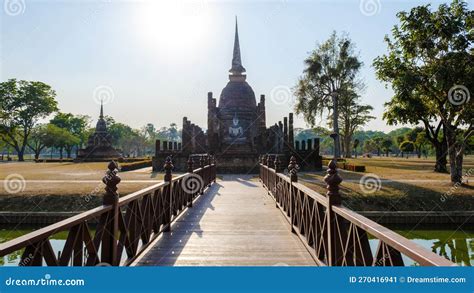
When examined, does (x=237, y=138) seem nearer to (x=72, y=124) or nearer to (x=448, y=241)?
(x=448, y=241)

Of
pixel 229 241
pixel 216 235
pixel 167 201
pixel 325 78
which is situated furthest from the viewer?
pixel 325 78

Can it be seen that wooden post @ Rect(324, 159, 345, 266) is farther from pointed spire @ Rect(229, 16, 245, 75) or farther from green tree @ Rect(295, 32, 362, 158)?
pointed spire @ Rect(229, 16, 245, 75)

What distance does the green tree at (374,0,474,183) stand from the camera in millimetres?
13688

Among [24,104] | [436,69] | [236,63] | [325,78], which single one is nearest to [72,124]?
[24,104]

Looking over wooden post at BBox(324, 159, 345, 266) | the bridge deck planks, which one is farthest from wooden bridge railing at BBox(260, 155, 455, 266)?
the bridge deck planks

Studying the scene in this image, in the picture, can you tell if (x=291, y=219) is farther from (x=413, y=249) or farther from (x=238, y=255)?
(x=413, y=249)

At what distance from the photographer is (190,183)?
955cm

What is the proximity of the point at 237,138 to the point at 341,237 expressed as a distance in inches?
1419

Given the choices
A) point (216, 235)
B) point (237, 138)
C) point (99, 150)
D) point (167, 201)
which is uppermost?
point (237, 138)

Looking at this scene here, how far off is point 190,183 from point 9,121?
4922 centimetres

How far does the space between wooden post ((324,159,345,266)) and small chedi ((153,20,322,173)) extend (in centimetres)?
1262

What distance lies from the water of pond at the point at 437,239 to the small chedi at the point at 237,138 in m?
7.75

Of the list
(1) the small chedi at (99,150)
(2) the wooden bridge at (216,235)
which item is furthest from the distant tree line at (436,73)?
(1) the small chedi at (99,150)

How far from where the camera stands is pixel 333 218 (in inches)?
151
